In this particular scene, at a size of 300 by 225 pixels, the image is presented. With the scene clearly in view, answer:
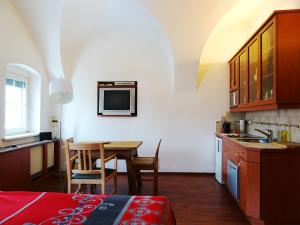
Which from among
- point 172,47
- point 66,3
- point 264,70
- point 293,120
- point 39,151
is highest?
point 66,3

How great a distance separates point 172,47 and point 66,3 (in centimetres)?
173

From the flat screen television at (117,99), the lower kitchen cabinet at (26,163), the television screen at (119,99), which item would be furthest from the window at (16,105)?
the television screen at (119,99)

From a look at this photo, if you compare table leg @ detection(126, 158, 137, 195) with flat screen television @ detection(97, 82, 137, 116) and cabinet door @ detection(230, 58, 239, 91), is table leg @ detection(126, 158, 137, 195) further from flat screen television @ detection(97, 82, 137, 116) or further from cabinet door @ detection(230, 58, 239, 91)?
cabinet door @ detection(230, 58, 239, 91)

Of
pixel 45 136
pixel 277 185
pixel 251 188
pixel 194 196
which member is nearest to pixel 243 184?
pixel 251 188

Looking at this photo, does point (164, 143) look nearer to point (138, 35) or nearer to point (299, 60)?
point (138, 35)

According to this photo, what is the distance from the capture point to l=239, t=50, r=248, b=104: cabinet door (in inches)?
130

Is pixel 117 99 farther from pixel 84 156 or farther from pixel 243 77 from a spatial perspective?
pixel 243 77

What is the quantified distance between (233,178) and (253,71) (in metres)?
1.41

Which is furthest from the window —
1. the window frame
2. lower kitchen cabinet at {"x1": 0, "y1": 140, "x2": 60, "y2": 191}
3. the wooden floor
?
the wooden floor

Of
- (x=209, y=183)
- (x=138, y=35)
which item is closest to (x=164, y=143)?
(x=209, y=183)

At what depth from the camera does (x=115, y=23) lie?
14.0 feet

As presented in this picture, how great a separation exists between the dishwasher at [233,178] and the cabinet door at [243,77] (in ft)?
3.14

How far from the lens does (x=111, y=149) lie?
10.3ft

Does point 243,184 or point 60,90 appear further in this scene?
point 60,90
